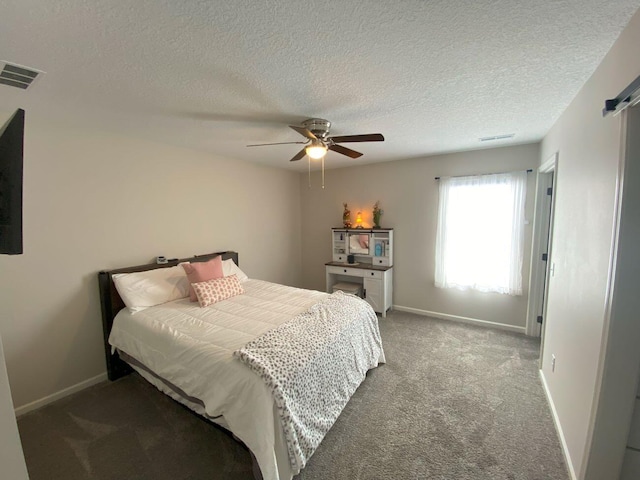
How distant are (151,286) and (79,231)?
799mm

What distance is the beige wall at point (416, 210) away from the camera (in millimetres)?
3404

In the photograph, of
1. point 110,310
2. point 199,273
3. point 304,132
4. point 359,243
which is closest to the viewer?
point 304,132

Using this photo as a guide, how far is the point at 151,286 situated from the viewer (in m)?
2.60

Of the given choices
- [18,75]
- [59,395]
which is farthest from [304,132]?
[59,395]

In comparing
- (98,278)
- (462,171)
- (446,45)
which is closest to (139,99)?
(98,278)

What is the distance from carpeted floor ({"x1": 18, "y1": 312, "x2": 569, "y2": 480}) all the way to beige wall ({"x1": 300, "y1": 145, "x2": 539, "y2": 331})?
1049 mm

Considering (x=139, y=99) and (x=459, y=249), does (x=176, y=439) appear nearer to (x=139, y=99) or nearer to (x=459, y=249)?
(x=139, y=99)

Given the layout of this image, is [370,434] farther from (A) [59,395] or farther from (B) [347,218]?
(B) [347,218]

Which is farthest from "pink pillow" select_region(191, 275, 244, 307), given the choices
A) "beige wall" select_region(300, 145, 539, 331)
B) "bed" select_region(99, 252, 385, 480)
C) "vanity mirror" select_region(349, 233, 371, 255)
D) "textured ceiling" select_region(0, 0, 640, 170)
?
"beige wall" select_region(300, 145, 539, 331)

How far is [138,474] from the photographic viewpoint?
1.62 metres

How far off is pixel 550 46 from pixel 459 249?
2645 mm

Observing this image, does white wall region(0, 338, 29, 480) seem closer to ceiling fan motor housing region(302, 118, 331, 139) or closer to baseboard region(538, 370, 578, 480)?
ceiling fan motor housing region(302, 118, 331, 139)

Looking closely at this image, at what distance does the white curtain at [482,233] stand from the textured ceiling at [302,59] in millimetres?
1054

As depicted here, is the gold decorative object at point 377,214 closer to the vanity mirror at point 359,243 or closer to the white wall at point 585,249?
the vanity mirror at point 359,243
